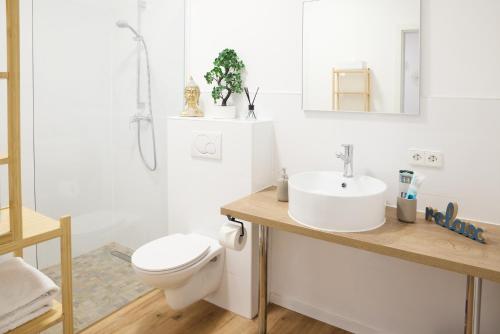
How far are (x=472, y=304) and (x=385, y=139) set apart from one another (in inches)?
33.0

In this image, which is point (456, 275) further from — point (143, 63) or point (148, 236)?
point (143, 63)

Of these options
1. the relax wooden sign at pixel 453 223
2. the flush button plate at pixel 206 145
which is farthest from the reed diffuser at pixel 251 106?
the relax wooden sign at pixel 453 223

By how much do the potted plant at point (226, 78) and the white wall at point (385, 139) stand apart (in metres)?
0.07

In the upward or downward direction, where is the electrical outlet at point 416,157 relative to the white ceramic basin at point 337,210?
upward

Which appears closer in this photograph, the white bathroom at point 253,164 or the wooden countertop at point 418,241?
the wooden countertop at point 418,241

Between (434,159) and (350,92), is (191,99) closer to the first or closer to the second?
(350,92)

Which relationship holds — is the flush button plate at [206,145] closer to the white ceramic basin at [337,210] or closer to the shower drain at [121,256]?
the white ceramic basin at [337,210]

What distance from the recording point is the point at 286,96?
2.29m

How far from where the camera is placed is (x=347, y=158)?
6.50 ft

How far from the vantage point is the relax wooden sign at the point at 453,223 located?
159 cm

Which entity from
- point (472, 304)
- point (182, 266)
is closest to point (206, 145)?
point (182, 266)

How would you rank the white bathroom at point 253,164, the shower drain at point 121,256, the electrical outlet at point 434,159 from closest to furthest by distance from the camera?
the white bathroom at point 253,164, the electrical outlet at point 434,159, the shower drain at point 121,256

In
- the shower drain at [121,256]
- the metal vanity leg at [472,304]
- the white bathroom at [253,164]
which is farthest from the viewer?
the shower drain at [121,256]

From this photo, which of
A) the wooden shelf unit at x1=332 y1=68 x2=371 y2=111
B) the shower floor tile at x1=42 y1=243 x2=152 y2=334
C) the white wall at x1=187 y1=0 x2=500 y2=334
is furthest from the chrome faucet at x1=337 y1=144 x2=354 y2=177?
the shower floor tile at x1=42 y1=243 x2=152 y2=334
